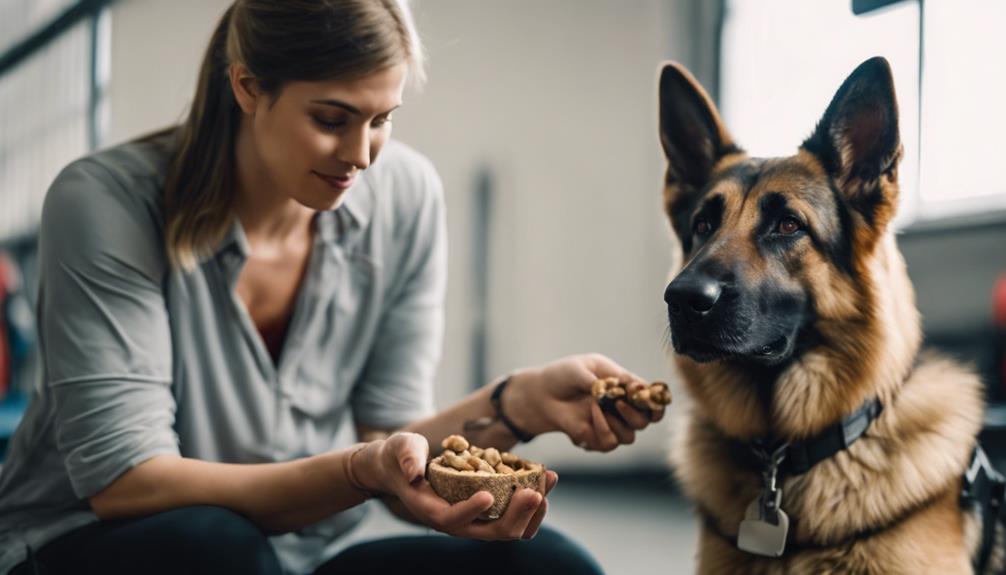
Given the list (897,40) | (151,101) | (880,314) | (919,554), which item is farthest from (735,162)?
(151,101)

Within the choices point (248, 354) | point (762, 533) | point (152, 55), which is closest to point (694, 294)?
point (762, 533)

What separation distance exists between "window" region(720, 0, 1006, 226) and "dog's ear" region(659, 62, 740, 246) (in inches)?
31.9

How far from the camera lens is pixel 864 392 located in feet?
4.07

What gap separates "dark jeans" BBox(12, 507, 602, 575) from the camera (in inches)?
41.4

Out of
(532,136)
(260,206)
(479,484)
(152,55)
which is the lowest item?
(479,484)

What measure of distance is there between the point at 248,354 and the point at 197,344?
8cm

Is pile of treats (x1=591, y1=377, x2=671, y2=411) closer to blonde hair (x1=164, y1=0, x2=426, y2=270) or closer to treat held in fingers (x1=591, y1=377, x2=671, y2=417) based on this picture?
treat held in fingers (x1=591, y1=377, x2=671, y2=417)

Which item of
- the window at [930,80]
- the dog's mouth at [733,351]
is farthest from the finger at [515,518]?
the window at [930,80]

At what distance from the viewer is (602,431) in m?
1.19

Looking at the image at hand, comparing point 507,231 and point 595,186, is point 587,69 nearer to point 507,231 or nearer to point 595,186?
point 595,186

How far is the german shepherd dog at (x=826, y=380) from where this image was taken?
1171 mm

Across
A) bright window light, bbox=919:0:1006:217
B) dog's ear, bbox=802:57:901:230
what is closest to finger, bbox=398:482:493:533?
dog's ear, bbox=802:57:901:230

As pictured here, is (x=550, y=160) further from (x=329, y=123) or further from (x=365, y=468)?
(x=365, y=468)

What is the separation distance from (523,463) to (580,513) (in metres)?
2.11
